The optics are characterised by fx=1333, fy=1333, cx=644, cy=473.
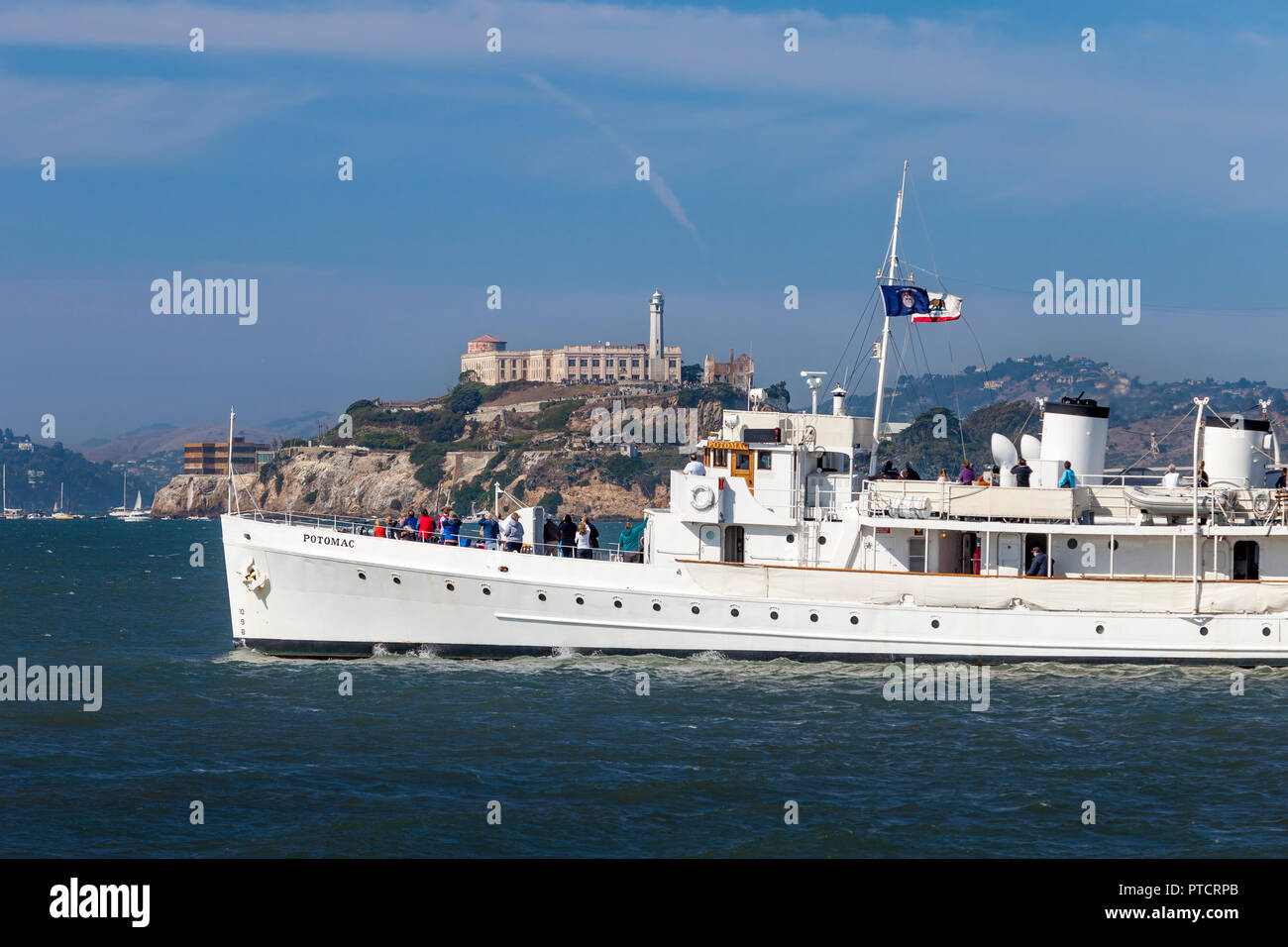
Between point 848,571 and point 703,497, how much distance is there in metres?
3.05

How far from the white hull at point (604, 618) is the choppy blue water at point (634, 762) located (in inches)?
16.7

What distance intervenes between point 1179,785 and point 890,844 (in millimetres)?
4899

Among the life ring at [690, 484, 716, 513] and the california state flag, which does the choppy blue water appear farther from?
the california state flag

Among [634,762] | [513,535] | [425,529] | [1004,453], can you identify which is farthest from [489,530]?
[1004,453]

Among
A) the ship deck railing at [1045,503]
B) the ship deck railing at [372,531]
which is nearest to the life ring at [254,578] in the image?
the ship deck railing at [372,531]

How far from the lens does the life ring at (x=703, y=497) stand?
83.2 ft

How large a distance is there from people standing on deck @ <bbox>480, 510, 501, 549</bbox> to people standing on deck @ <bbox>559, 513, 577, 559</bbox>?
1.21 metres

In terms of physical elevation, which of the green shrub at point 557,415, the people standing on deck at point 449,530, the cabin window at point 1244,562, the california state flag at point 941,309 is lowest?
the cabin window at point 1244,562

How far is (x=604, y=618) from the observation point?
25.2 meters

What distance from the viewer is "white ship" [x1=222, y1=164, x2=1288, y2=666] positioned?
24.5 meters

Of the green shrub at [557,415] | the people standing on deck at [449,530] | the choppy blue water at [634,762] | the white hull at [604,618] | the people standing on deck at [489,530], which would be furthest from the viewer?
the green shrub at [557,415]

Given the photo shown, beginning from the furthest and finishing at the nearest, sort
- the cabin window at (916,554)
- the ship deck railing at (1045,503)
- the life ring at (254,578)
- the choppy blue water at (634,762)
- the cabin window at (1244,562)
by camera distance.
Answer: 1. the life ring at (254,578)
2. the cabin window at (916,554)
3. the cabin window at (1244,562)
4. the ship deck railing at (1045,503)
5. the choppy blue water at (634,762)

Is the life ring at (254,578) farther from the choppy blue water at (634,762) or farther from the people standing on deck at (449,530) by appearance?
the people standing on deck at (449,530)
